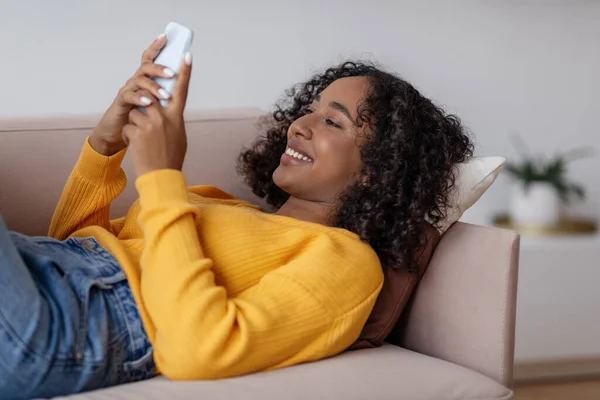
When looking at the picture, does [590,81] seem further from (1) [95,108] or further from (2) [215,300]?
(2) [215,300]

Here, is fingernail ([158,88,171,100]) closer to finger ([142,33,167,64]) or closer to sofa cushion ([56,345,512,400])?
finger ([142,33,167,64])

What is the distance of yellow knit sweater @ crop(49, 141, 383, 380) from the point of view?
4.17ft

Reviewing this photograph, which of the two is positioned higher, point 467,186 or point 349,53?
point 349,53

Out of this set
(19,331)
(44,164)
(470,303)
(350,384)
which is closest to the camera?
(19,331)

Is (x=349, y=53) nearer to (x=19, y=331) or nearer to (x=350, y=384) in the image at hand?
Answer: (x=350, y=384)

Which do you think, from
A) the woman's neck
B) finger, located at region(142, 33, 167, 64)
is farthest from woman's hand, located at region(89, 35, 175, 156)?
the woman's neck

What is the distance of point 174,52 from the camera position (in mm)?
1386

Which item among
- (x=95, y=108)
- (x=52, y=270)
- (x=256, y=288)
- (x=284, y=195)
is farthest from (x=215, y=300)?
(x=95, y=108)

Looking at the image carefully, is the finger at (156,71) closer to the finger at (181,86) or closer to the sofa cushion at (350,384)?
the finger at (181,86)

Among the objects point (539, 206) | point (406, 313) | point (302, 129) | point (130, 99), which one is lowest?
point (539, 206)

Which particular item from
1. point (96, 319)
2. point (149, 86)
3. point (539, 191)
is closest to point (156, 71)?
point (149, 86)

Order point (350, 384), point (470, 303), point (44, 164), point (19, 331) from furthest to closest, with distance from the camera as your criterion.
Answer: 1. point (44, 164)
2. point (470, 303)
3. point (350, 384)
4. point (19, 331)

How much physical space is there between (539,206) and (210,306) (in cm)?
195

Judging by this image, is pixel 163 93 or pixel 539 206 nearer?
pixel 163 93
